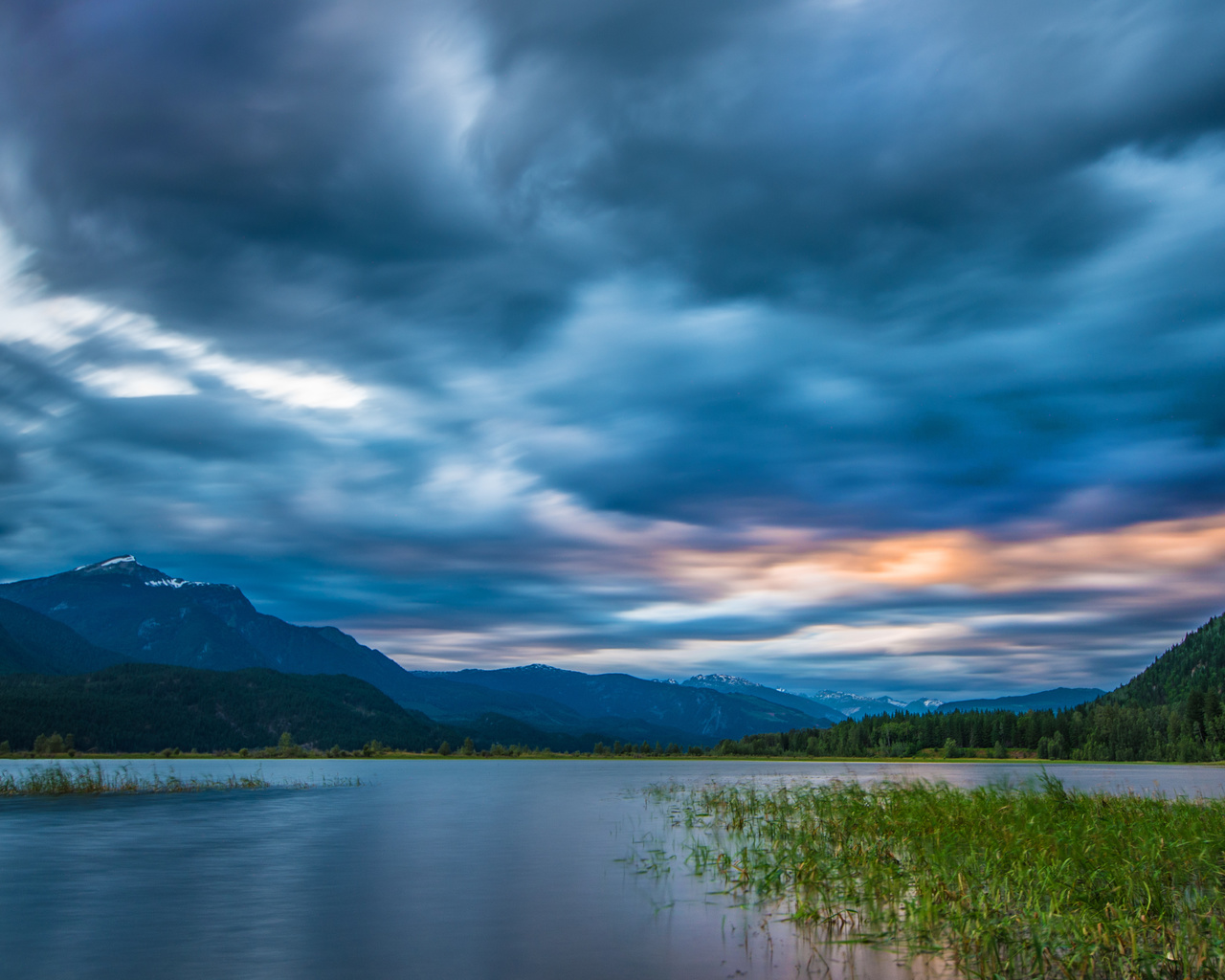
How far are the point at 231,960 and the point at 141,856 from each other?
23202 millimetres

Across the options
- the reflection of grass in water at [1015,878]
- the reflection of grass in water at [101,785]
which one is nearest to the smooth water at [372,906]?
the reflection of grass in water at [1015,878]

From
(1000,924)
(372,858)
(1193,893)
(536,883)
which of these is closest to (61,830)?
(372,858)

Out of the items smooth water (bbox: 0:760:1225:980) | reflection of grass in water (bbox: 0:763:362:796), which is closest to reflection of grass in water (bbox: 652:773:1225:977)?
smooth water (bbox: 0:760:1225:980)

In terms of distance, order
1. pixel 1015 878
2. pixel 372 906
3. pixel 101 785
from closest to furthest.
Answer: pixel 1015 878
pixel 372 906
pixel 101 785

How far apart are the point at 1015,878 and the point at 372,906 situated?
65.3 feet

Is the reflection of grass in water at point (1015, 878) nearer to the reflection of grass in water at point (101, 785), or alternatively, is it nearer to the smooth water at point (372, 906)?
the smooth water at point (372, 906)

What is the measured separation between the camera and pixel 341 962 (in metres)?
20.5

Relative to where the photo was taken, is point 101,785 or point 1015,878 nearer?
point 1015,878

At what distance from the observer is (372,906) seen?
2775 cm

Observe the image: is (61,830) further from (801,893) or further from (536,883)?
(801,893)

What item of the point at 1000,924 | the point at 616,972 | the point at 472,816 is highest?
the point at 1000,924

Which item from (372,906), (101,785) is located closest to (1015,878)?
(372,906)

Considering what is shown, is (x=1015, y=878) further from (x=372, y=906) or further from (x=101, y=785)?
(x=101, y=785)

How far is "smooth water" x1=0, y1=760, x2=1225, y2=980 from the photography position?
20.0 metres
